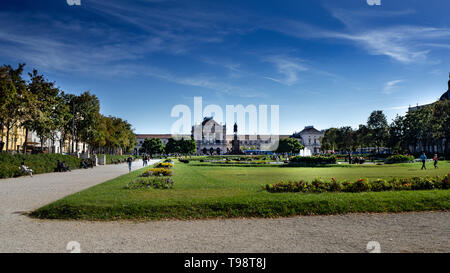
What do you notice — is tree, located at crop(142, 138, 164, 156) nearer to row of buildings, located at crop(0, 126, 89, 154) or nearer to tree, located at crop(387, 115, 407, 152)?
row of buildings, located at crop(0, 126, 89, 154)

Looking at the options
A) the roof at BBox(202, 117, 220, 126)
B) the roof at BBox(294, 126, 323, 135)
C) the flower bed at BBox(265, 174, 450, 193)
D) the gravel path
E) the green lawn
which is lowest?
the gravel path

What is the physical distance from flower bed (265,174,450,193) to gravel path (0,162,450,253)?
3.02 m

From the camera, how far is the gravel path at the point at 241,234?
662cm

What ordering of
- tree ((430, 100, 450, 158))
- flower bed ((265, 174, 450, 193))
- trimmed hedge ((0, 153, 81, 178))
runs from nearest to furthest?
flower bed ((265, 174, 450, 193))
trimmed hedge ((0, 153, 81, 178))
tree ((430, 100, 450, 158))

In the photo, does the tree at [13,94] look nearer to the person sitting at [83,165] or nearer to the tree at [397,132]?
the person sitting at [83,165]

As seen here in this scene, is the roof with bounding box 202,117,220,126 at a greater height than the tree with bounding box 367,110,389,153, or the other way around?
the roof with bounding box 202,117,220,126

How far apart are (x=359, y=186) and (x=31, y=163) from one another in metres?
28.3

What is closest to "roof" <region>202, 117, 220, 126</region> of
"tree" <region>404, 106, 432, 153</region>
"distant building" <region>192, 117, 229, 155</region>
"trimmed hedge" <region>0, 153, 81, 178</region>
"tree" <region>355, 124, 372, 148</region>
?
"distant building" <region>192, 117, 229, 155</region>

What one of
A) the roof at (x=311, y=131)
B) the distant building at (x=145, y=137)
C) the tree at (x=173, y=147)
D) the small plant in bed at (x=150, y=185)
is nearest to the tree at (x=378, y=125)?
the tree at (x=173, y=147)

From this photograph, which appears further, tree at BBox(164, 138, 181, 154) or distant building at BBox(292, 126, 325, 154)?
distant building at BBox(292, 126, 325, 154)

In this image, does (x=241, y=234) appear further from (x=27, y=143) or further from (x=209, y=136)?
(x=209, y=136)

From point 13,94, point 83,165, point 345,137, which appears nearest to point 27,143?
point 83,165

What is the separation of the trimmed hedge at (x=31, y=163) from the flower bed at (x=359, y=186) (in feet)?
71.7

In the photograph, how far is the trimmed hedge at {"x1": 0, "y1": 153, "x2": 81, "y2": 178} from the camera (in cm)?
2448
